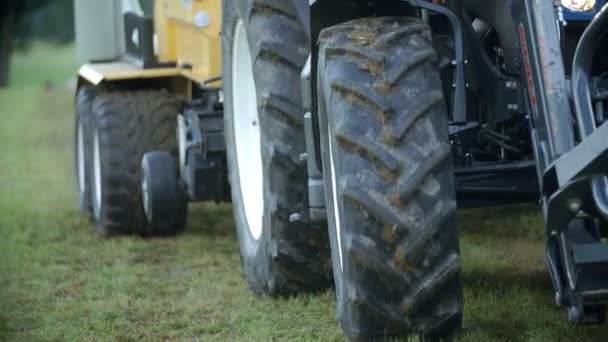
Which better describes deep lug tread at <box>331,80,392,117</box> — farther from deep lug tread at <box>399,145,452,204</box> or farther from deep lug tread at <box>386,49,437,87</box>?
deep lug tread at <box>399,145,452,204</box>

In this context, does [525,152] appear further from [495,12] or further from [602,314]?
[602,314]

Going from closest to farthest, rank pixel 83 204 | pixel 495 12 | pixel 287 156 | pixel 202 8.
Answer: pixel 495 12 < pixel 287 156 < pixel 202 8 < pixel 83 204

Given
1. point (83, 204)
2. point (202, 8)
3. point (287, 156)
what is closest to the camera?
point (287, 156)

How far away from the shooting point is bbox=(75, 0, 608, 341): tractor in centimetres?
508

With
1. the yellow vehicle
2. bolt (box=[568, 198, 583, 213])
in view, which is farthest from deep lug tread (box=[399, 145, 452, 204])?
the yellow vehicle

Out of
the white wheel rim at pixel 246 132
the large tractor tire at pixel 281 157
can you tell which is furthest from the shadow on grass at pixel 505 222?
the large tractor tire at pixel 281 157

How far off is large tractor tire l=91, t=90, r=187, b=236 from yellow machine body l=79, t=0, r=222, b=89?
0.77 feet

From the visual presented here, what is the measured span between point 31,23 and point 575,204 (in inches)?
1916

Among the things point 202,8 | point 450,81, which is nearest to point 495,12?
point 450,81

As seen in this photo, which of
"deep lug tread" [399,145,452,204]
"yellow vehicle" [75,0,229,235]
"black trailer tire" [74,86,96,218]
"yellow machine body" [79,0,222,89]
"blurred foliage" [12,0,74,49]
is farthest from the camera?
"blurred foliage" [12,0,74,49]

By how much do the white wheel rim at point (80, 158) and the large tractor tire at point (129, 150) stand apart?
41.7 inches

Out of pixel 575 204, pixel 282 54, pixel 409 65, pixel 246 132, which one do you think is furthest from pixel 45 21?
pixel 575 204

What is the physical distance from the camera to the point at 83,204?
11.2 meters

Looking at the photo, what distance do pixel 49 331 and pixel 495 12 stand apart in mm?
2542
